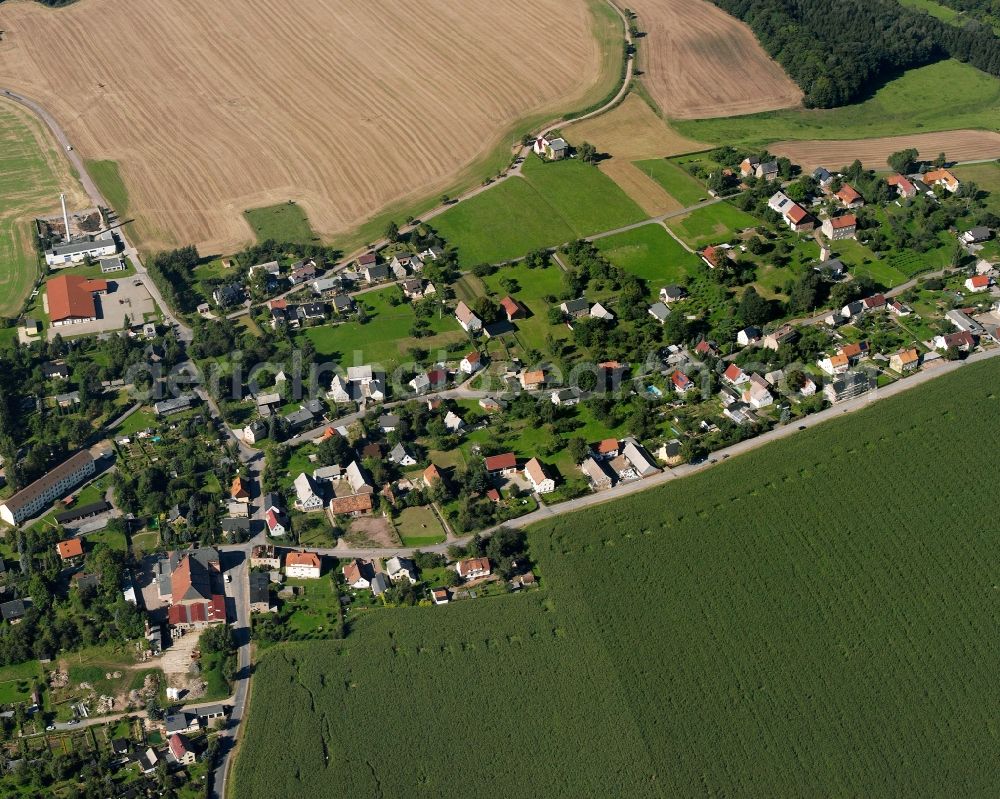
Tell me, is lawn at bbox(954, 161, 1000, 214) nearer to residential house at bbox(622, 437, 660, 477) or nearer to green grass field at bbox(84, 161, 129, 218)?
residential house at bbox(622, 437, 660, 477)

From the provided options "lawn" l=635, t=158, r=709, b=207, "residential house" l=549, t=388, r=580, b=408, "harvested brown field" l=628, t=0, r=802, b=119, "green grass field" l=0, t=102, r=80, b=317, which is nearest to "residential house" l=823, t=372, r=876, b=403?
"residential house" l=549, t=388, r=580, b=408

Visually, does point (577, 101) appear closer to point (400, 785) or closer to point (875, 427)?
point (875, 427)

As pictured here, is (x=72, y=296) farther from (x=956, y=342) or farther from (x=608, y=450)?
(x=956, y=342)

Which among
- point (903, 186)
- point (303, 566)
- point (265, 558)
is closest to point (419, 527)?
point (303, 566)

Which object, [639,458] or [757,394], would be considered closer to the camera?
[639,458]

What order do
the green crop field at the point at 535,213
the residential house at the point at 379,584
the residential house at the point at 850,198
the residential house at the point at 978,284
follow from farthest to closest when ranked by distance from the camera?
the residential house at the point at 850,198 → the green crop field at the point at 535,213 → the residential house at the point at 978,284 → the residential house at the point at 379,584

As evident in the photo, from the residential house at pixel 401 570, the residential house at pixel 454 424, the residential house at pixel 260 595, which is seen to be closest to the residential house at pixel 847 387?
the residential house at pixel 454 424

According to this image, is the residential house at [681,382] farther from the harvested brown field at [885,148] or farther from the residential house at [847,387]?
the harvested brown field at [885,148]
